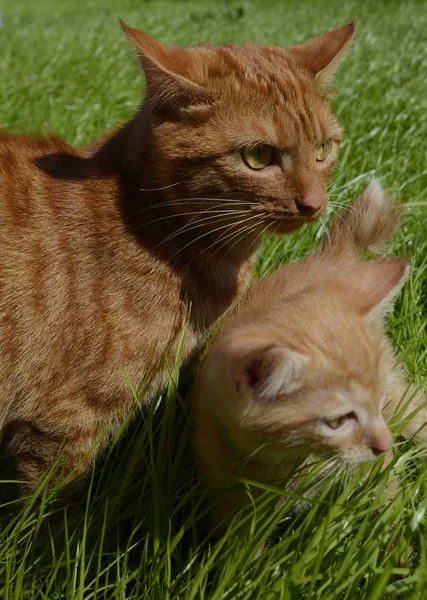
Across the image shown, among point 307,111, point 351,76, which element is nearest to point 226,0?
point 351,76

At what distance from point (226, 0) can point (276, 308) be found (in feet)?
37.2

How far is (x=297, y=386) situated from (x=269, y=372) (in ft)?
0.38

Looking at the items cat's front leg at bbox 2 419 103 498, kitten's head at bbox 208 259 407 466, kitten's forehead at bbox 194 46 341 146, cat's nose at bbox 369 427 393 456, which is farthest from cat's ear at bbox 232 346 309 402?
kitten's forehead at bbox 194 46 341 146

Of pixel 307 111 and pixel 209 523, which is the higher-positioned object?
pixel 307 111

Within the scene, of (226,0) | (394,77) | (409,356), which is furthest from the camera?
(226,0)

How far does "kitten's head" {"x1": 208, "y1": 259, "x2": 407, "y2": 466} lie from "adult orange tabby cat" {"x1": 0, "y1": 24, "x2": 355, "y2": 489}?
34cm

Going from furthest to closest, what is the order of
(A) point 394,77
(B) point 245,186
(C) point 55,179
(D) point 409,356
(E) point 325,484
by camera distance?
(A) point 394,77 → (D) point 409,356 → (C) point 55,179 → (B) point 245,186 → (E) point 325,484

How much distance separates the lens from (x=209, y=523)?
199 centimetres

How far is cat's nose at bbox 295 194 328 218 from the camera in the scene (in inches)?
78.0

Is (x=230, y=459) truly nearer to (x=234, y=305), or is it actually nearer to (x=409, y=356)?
(x=234, y=305)

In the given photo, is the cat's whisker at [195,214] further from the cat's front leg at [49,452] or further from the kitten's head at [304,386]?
the cat's front leg at [49,452]

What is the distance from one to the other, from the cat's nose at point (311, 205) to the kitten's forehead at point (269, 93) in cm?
16

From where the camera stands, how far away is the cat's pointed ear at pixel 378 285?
6.12 feet

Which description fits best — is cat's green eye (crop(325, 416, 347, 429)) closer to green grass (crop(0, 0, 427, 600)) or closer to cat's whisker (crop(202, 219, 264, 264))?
green grass (crop(0, 0, 427, 600))
